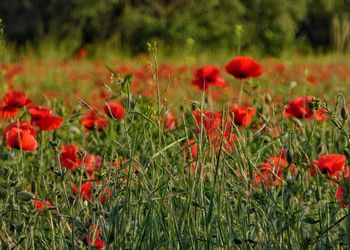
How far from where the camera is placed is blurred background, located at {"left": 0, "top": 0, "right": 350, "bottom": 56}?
1593 centimetres

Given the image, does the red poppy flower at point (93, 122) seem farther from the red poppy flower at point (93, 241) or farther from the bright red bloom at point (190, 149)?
the red poppy flower at point (93, 241)

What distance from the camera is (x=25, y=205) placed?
2.80 metres

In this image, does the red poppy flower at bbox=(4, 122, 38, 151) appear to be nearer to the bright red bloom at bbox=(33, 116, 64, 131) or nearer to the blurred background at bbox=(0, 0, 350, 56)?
the bright red bloom at bbox=(33, 116, 64, 131)

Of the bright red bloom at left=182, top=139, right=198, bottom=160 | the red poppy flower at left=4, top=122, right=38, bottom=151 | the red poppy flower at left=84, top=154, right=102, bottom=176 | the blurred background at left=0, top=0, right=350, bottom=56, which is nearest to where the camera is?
the bright red bloom at left=182, top=139, right=198, bottom=160

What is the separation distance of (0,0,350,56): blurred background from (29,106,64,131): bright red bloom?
11.4 metres

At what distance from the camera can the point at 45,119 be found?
3.18 m

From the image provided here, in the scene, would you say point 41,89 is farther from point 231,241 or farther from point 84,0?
point 231,241

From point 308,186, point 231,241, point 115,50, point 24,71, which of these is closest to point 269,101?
point 308,186

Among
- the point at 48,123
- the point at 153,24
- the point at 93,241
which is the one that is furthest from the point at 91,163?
the point at 153,24

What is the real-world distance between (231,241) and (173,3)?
48.0ft

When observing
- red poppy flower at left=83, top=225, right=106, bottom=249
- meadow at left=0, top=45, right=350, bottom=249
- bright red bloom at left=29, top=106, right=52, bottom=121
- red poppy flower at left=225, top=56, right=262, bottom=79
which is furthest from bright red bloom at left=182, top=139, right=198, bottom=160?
red poppy flower at left=225, top=56, right=262, bottom=79

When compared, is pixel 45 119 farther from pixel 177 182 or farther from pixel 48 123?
pixel 177 182

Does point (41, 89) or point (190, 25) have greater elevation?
point (41, 89)

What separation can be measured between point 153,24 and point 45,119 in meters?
12.9
